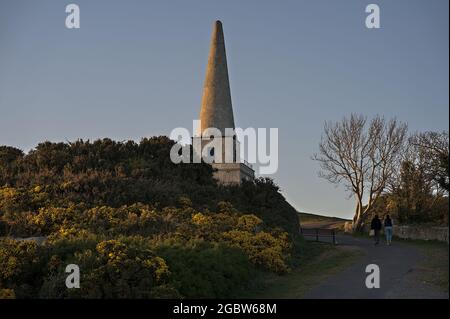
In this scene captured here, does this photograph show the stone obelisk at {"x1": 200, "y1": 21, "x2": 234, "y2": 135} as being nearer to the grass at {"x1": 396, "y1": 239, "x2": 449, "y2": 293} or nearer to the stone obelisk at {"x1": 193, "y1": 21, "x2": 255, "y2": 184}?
the stone obelisk at {"x1": 193, "y1": 21, "x2": 255, "y2": 184}

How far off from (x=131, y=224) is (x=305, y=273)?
240 inches

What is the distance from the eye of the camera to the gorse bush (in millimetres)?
11812

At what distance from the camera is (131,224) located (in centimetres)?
1788

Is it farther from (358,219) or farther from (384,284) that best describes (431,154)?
(384,284)

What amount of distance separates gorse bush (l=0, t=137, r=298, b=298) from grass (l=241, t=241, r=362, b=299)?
0.51 m

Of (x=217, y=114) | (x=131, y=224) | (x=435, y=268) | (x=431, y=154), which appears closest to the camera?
(x=435, y=268)

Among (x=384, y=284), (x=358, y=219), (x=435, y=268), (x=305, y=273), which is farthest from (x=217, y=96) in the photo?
(x=384, y=284)

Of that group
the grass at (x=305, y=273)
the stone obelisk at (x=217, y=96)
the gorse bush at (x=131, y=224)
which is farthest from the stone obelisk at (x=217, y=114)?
the grass at (x=305, y=273)

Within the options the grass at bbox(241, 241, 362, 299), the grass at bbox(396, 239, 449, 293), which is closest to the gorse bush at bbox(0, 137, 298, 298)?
the grass at bbox(241, 241, 362, 299)

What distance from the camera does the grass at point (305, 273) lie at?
514 inches

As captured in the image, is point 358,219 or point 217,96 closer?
point 358,219

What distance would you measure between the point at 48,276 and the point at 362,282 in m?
7.80

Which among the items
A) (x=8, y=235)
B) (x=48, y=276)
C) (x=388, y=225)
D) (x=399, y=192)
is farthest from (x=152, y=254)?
(x=399, y=192)

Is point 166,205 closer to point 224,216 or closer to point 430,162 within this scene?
point 224,216
